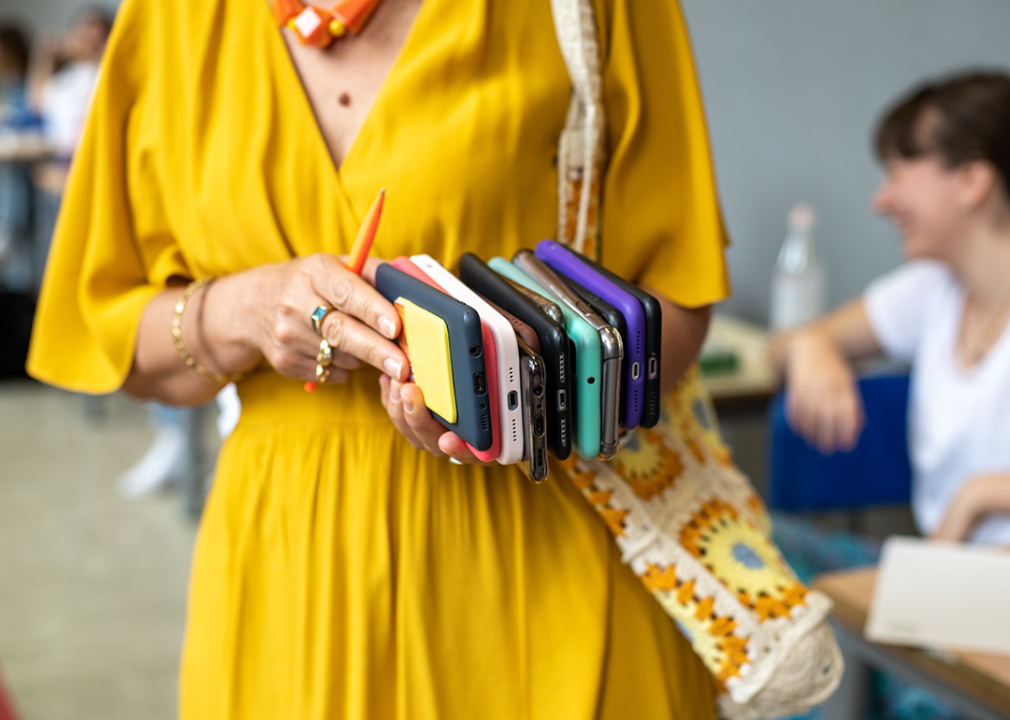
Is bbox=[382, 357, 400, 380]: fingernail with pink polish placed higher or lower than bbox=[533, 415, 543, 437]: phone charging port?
higher

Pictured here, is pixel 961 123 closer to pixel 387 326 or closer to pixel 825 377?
pixel 825 377

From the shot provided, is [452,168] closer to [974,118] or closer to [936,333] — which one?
[974,118]

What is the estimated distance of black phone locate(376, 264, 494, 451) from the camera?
61cm

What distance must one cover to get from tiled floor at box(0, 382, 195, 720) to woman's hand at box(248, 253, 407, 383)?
2.13 m

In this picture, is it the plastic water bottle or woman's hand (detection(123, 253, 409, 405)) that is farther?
the plastic water bottle

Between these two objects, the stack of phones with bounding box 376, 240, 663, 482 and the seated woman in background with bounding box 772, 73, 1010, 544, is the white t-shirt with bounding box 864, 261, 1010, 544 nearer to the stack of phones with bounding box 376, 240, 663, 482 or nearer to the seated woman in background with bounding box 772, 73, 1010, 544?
the seated woman in background with bounding box 772, 73, 1010, 544

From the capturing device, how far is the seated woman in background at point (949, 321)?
195 centimetres

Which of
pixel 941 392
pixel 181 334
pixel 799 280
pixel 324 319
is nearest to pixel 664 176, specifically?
pixel 324 319

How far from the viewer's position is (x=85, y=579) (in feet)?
10.8

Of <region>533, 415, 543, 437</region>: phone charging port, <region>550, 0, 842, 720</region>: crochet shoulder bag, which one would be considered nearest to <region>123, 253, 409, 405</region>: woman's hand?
<region>533, 415, 543, 437</region>: phone charging port

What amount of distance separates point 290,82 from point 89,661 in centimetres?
250

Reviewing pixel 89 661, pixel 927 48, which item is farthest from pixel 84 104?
pixel 927 48

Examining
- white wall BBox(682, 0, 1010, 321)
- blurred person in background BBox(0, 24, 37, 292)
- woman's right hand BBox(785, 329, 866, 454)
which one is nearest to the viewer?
woman's right hand BBox(785, 329, 866, 454)

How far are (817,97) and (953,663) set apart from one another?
1.95m
